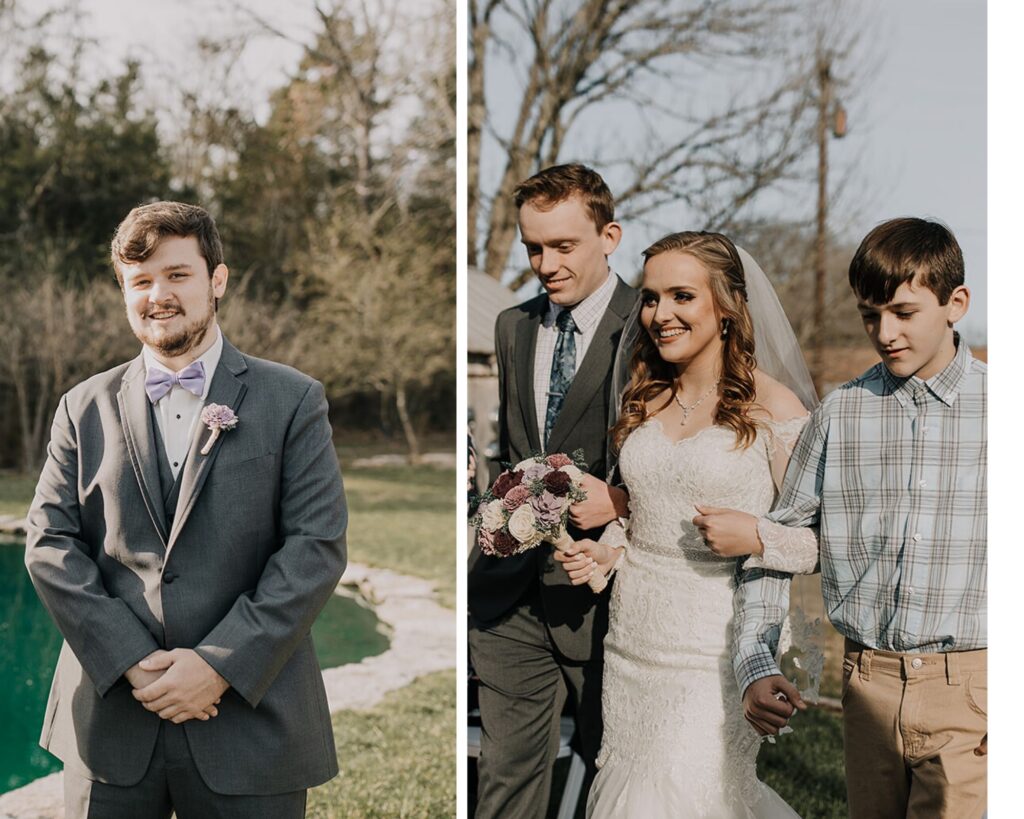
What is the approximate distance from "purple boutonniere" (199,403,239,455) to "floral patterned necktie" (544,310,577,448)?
1.15m

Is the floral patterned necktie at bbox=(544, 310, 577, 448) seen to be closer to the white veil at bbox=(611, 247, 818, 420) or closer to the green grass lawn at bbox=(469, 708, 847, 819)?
the white veil at bbox=(611, 247, 818, 420)

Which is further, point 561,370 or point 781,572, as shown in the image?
point 561,370

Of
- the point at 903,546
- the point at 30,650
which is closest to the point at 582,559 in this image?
the point at 903,546

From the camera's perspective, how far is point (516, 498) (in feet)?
11.1

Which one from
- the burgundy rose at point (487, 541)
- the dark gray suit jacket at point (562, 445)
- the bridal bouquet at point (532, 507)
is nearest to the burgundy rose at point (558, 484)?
the bridal bouquet at point (532, 507)

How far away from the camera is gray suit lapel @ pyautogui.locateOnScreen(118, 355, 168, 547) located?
3.00 m

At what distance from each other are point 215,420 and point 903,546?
1.88 meters

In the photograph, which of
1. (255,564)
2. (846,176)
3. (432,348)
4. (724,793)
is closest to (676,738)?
(724,793)

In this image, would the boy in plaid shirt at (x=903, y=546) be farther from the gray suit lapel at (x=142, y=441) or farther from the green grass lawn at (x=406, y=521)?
the green grass lawn at (x=406, y=521)

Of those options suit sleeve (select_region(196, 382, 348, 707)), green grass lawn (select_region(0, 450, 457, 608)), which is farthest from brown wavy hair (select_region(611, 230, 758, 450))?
green grass lawn (select_region(0, 450, 457, 608))

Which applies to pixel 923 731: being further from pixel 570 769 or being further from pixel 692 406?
pixel 570 769

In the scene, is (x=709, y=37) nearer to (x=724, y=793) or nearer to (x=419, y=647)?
(x=419, y=647)

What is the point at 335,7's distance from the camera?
47.5ft

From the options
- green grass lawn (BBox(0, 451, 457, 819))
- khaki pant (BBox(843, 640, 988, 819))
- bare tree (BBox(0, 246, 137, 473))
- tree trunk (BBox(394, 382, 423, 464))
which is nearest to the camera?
khaki pant (BBox(843, 640, 988, 819))
